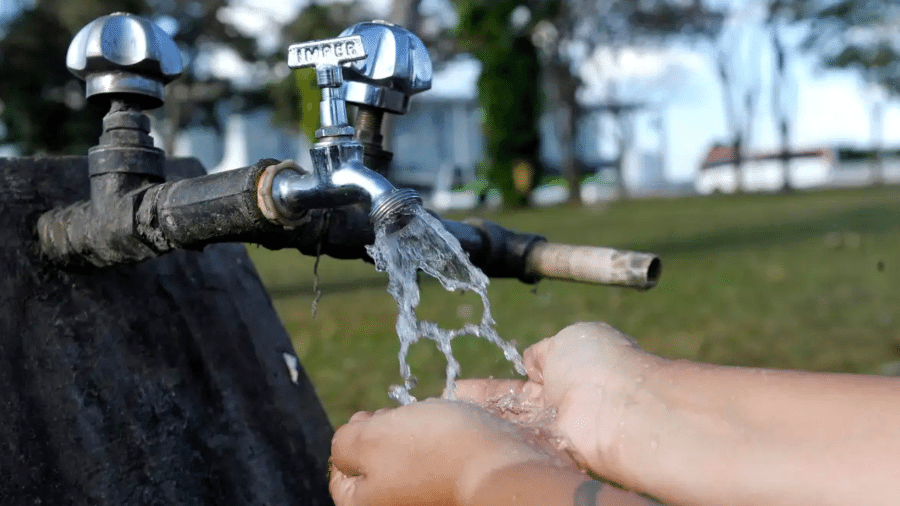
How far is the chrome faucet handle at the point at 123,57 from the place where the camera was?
1126mm

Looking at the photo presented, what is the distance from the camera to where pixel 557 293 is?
6266 millimetres

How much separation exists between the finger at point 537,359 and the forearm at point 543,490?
276 millimetres

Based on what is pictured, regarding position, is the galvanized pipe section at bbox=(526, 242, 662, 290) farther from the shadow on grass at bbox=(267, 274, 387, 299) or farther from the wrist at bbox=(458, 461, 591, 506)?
the shadow on grass at bbox=(267, 274, 387, 299)

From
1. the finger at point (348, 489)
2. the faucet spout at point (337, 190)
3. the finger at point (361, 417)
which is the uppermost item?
the faucet spout at point (337, 190)

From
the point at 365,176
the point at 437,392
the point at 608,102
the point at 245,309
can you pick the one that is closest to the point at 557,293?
the point at 437,392

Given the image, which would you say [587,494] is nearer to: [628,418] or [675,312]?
[628,418]

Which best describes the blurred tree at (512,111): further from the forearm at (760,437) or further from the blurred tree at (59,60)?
the forearm at (760,437)

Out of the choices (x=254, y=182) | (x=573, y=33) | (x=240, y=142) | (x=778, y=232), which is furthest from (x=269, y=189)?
(x=240, y=142)

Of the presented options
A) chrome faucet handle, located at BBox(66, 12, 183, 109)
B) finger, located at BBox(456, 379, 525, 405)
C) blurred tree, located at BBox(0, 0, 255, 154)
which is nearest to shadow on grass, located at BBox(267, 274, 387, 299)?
chrome faucet handle, located at BBox(66, 12, 183, 109)

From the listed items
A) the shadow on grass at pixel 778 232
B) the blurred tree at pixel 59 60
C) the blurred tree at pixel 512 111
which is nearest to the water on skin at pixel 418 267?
the shadow on grass at pixel 778 232

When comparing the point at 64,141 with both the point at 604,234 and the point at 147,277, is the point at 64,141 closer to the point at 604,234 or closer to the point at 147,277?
the point at 604,234

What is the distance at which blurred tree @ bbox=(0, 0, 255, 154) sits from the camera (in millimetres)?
20406

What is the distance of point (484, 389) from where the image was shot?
1.12 m

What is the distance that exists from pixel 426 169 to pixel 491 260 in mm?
36424
